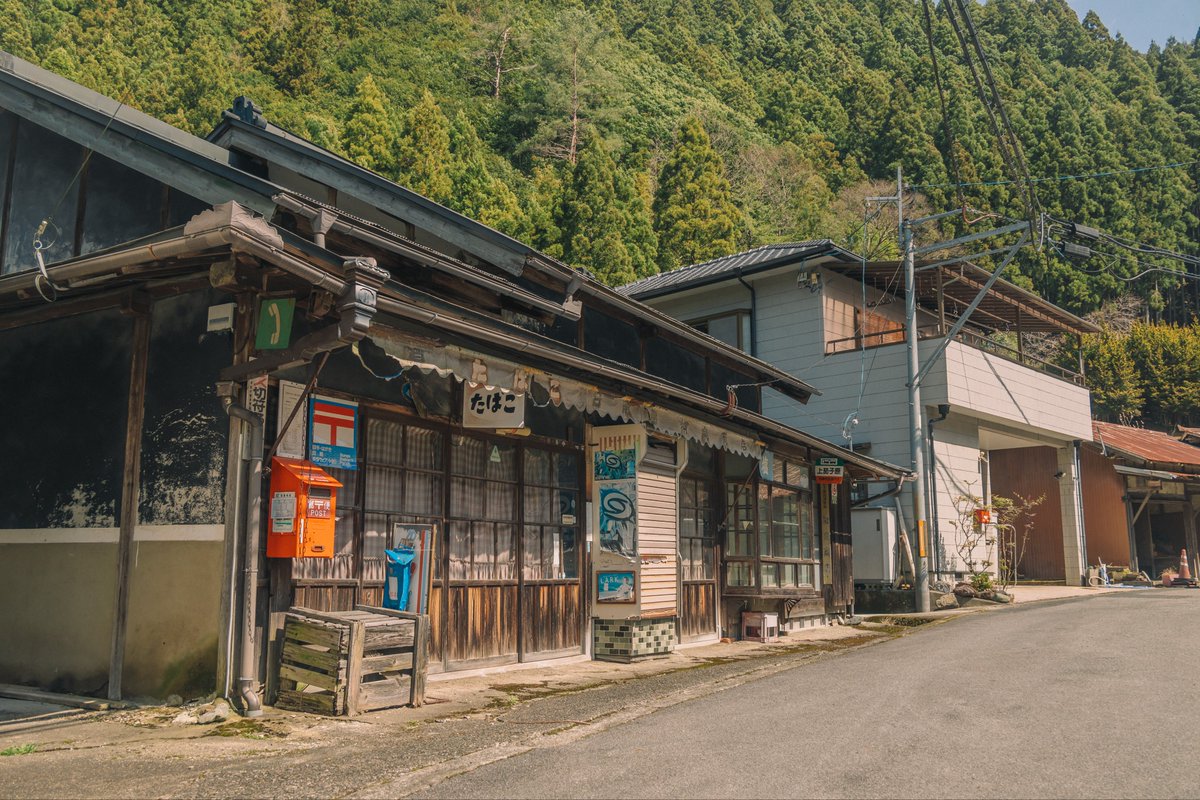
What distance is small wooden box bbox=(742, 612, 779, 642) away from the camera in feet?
49.8

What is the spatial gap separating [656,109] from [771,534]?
4947 cm

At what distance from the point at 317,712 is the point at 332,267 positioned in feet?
11.5

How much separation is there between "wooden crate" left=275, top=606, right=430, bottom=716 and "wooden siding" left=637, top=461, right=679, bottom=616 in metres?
4.29

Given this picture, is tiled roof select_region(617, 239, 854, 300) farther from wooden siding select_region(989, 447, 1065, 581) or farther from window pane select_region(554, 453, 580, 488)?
window pane select_region(554, 453, 580, 488)

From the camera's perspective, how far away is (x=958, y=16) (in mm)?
11523

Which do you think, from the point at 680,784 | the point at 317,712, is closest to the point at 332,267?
the point at 317,712

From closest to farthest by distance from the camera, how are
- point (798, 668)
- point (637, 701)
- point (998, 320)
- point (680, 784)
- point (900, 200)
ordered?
1. point (680, 784)
2. point (637, 701)
3. point (798, 668)
4. point (900, 200)
5. point (998, 320)

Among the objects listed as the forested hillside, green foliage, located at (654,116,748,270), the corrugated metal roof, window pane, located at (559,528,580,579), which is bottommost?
window pane, located at (559,528,580,579)

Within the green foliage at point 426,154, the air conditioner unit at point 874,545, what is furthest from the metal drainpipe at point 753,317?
the green foliage at point 426,154

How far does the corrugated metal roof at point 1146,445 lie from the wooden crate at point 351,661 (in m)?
25.9

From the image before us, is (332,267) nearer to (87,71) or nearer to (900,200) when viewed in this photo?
(900,200)

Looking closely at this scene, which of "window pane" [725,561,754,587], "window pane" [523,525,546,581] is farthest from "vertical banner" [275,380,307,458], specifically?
"window pane" [725,561,754,587]

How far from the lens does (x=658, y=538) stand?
40.7 ft

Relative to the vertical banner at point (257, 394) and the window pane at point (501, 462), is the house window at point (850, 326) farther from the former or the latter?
the vertical banner at point (257, 394)
